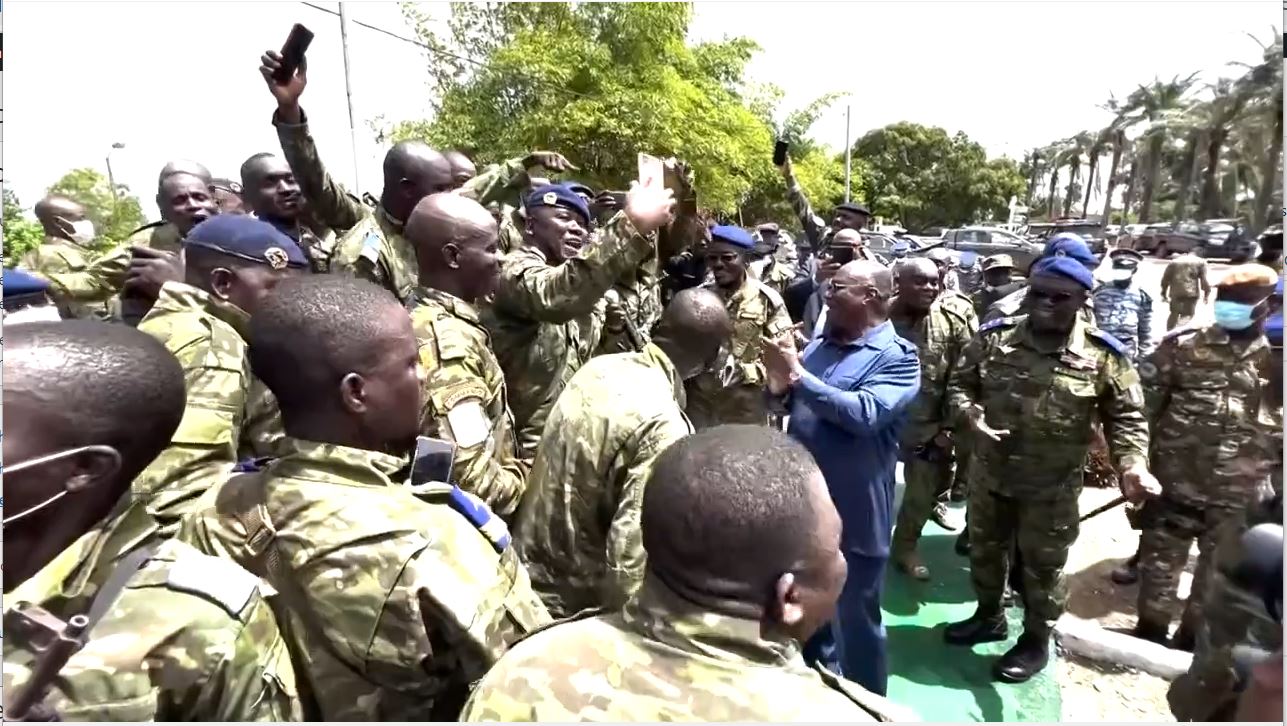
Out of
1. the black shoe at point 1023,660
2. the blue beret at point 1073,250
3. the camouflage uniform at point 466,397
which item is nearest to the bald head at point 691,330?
the camouflage uniform at point 466,397

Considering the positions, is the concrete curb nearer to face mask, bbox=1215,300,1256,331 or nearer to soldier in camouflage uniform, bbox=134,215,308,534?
face mask, bbox=1215,300,1256,331

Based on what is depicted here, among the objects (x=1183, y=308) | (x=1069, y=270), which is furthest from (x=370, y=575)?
(x=1183, y=308)

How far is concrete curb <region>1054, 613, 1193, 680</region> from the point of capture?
12.5 feet

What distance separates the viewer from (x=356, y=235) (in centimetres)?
368

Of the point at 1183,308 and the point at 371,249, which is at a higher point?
the point at 371,249

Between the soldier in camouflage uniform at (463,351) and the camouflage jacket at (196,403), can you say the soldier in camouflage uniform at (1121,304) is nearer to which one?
the soldier in camouflage uniform at (463,351)

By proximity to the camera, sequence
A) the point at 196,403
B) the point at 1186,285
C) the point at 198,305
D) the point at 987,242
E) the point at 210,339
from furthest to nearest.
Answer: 1. the point at 987,242
2. the point at 1186,285
3. the point at 198,305
4. the point at 210,339
5. the point at 196,403

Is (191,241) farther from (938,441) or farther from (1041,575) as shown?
(938,441)

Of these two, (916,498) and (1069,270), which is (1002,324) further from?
(916,498)

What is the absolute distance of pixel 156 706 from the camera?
47.1 inches

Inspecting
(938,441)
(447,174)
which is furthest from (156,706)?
(938,441)

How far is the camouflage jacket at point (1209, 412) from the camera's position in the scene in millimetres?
4055

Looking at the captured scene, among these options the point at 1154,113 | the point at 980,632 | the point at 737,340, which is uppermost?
the point at 1154,113

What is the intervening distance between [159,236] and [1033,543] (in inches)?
187
